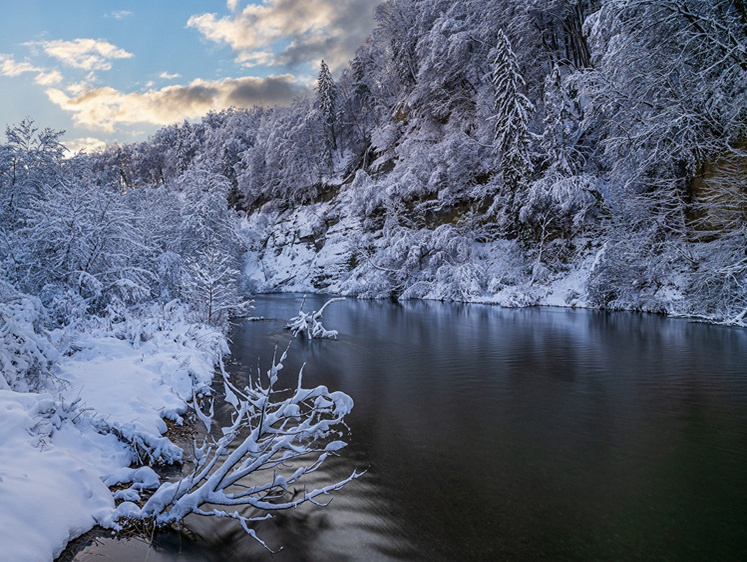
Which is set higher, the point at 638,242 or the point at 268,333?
the point at 638,242

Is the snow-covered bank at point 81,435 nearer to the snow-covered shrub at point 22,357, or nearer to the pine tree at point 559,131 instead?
the snow-covered shrub at point 22,357

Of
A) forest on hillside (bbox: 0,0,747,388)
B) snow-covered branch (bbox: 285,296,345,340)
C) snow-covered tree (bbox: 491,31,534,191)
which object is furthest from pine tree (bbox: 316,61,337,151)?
snow-covered branch (bbox: 285,296,345,340)

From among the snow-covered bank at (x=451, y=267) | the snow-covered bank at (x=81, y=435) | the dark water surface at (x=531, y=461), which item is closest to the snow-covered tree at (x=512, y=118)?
the snow-covered bank at (x=451, y=267)

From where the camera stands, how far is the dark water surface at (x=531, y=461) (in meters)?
3.68

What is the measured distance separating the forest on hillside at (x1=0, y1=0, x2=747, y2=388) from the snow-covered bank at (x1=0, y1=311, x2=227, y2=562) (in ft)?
3.05

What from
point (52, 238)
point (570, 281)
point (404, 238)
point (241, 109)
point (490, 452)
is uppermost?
point (241, 109)

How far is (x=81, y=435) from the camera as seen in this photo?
455 cm

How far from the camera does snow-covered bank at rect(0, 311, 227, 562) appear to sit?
302cm

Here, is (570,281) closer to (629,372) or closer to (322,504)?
(629,372)

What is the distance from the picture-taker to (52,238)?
11.3m

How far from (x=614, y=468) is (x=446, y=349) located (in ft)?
26.1

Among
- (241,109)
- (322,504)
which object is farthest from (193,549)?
(241,109)

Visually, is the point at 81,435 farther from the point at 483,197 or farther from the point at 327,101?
the point at 327,101

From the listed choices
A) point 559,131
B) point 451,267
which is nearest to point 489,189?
point 559,131
